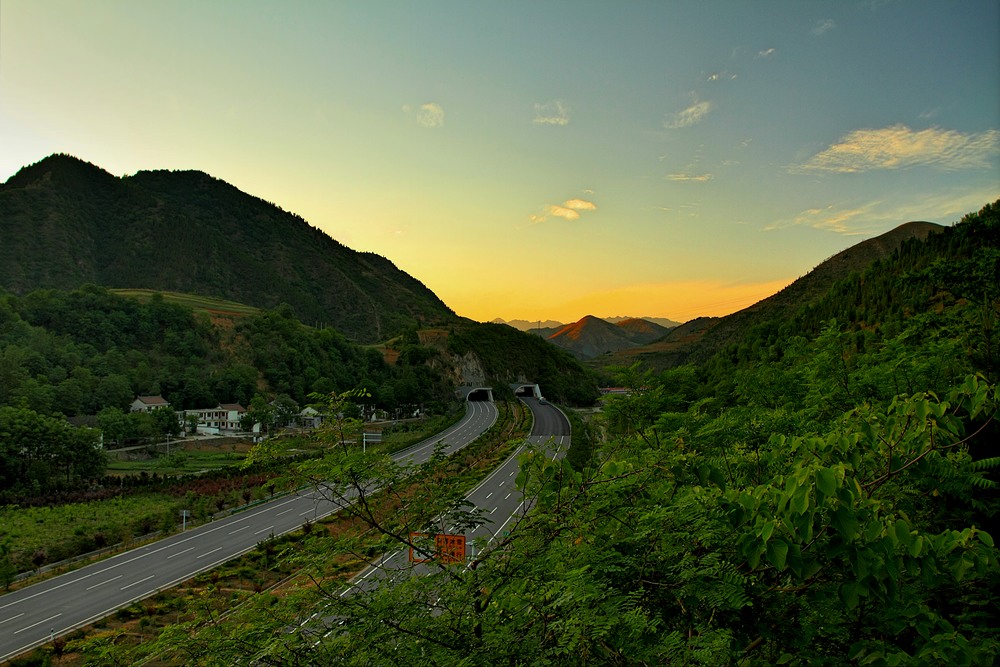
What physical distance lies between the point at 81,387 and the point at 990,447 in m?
96.0

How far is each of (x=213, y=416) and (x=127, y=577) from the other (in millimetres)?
65003

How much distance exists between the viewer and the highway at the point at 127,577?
64.6ft

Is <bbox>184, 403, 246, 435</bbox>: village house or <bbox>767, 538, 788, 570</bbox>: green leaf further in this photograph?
<bbox>184, 403, 246, 435</bbox>: village house

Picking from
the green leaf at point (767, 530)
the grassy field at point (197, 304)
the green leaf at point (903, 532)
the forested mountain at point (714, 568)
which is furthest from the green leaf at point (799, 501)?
the grassy field at point (197, 304)

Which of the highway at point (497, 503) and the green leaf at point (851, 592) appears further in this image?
the highway at point (497, 503)

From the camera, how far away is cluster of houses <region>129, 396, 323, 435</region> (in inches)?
3027

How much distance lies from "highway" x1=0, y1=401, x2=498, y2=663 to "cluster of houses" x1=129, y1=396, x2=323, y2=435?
145ft

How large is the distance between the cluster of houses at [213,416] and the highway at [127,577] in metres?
44.1

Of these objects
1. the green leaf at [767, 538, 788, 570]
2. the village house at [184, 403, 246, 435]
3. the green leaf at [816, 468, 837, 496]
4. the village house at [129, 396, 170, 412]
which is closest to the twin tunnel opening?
the village house at [184, 403, 246, 435]

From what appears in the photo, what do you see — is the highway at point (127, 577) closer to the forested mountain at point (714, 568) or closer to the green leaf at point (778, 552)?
the forested mountain at point (714, 568)

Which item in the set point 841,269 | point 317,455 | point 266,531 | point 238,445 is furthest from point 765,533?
point 841,269

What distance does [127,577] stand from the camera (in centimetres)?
2453

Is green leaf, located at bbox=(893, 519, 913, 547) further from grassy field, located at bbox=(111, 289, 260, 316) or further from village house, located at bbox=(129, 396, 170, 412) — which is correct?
grassy field, located at bbox=(111, 289, 260, 316)

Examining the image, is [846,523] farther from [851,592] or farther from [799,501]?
[851,592]
